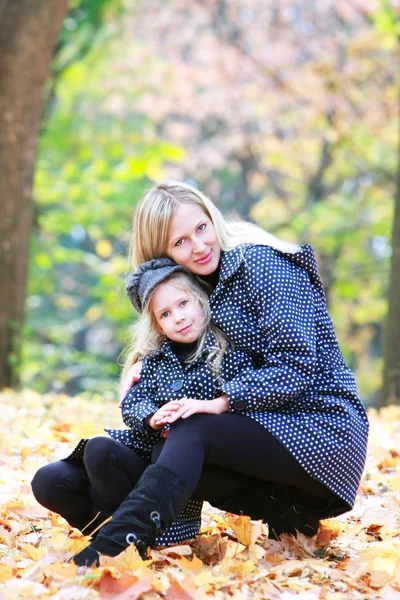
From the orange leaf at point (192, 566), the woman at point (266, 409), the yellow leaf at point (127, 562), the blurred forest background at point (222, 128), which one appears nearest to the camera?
the yellow leaf at point (127, 562)

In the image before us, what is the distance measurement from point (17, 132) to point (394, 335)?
3764 millimetres

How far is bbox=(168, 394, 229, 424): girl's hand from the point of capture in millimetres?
2373

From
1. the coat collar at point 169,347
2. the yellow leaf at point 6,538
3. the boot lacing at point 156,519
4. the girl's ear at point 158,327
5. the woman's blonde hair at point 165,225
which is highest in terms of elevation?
the woman's blonde hair at point 165,225

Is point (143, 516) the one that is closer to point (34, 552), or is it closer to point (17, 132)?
point (34, 552)

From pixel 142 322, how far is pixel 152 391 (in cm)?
27

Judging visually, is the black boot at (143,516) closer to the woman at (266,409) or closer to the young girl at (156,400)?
the woman at (266,409)

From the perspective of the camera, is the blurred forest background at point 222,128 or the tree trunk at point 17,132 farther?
the blurred forest background at point 222,128

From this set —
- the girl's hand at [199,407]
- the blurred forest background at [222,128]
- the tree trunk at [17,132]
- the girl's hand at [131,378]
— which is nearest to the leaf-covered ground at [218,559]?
the girl's hand at [199,407]

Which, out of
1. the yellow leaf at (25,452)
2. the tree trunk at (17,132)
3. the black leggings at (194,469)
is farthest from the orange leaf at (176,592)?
the tree trunk at (17,132)

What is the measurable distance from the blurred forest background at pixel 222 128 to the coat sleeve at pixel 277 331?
686cm

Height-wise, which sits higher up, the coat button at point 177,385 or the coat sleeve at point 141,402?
the coat button at point 177,385

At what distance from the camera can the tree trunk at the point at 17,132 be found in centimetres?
677

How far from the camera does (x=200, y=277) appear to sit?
2.87m

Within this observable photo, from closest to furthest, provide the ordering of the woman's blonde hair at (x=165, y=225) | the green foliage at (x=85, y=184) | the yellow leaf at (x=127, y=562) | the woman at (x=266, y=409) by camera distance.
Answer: the yellow leaf at (x=127, y=562) → the woman at (x=266, y=409) → the woman's blonde hair at (x=165, y=225) → the green foliage at (x=85, y=184)
